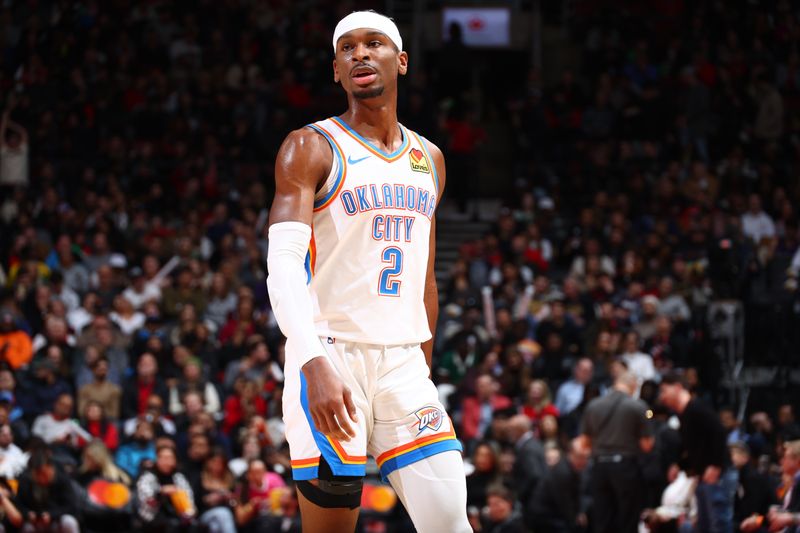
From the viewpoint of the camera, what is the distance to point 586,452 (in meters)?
11.4

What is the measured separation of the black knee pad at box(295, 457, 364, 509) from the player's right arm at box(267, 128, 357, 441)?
21 cm

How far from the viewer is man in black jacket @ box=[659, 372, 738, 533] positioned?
979 cm

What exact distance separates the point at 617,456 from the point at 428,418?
6550 mm

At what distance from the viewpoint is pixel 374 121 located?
470cm

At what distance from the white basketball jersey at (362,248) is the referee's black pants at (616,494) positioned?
6494mm

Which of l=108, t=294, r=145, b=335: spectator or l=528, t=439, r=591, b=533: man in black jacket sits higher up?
→ l=108, t=294, r=145, b=335: spectator

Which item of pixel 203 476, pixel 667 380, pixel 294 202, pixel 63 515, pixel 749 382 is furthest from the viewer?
pixel 749 382

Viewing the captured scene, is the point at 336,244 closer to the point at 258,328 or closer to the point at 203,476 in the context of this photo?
the point at 203,476

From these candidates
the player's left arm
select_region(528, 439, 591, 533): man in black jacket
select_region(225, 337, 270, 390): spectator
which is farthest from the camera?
select_region(225, 337, 270, 390): spectator

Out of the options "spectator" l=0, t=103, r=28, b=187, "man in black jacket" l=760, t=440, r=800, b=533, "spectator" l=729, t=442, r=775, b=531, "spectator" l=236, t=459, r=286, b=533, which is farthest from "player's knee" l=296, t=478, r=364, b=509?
"spectator" l=0, t=103, r=28, b=187

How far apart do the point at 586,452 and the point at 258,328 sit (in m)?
4.76

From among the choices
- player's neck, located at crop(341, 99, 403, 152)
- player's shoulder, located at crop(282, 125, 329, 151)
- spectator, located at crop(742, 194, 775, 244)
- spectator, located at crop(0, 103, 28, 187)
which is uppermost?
player's neck, located at crop(341, 99, 403, 152)

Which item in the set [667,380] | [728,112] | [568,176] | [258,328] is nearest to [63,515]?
[258,328]

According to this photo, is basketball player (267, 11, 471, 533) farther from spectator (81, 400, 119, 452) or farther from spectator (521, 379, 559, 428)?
spectator (81, 400, 119, 452)
